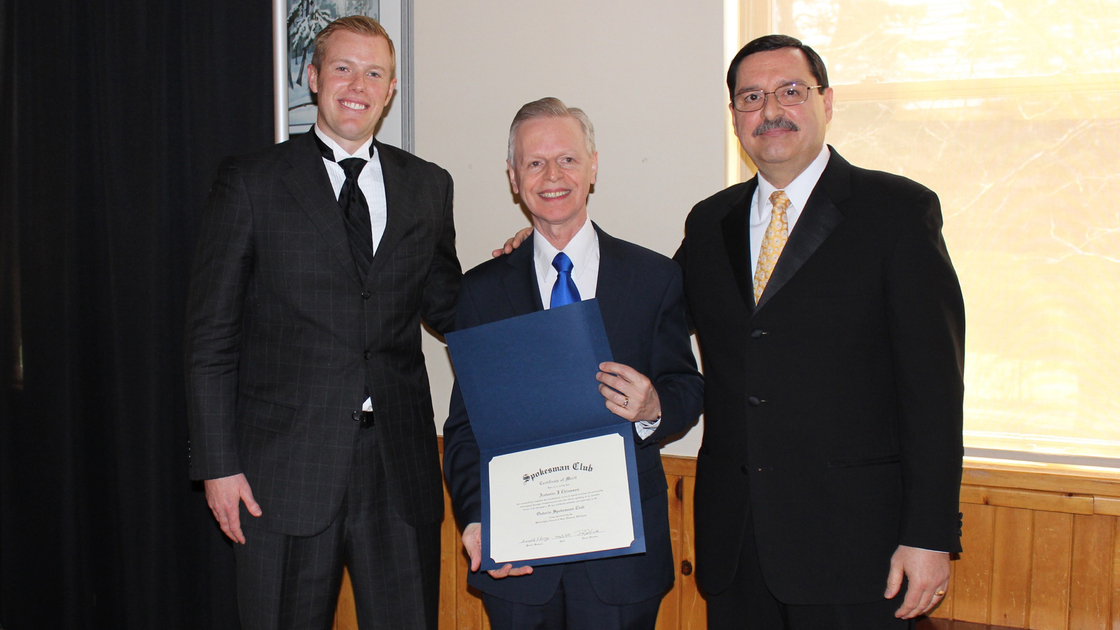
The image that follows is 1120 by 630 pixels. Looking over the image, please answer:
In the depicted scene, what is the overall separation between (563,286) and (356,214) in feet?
1.87

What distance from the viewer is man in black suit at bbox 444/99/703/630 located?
1578 millimetres

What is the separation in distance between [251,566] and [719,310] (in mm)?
1236

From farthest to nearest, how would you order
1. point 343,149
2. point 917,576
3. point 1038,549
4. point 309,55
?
point 309,55
point 1038,549
point 343,149
point 917,576

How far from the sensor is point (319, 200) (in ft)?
5.90

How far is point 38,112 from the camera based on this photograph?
2.87 meters

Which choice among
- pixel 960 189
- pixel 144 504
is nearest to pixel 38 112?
pixel 144 504

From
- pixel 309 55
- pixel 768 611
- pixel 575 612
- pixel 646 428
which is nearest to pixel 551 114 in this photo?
pixel 646 428

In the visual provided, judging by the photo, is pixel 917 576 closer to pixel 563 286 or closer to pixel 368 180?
pixel 563 286

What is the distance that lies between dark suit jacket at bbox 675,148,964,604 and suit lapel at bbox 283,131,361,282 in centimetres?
93

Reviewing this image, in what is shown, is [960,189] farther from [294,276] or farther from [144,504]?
[144,504]

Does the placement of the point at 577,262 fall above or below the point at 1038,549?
above

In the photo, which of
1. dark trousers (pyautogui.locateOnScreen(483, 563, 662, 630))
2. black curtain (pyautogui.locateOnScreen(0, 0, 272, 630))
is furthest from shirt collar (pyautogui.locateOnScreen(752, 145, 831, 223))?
black curtain (pyautogui.locateOnScreen(0, 0, 272, 630))

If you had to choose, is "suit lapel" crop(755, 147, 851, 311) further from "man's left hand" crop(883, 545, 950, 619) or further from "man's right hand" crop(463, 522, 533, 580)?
"man's right hand" crop(463, 522, 533, 580)

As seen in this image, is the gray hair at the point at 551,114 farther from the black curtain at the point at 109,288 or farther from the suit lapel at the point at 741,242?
the black curtain at the point at 109,288
